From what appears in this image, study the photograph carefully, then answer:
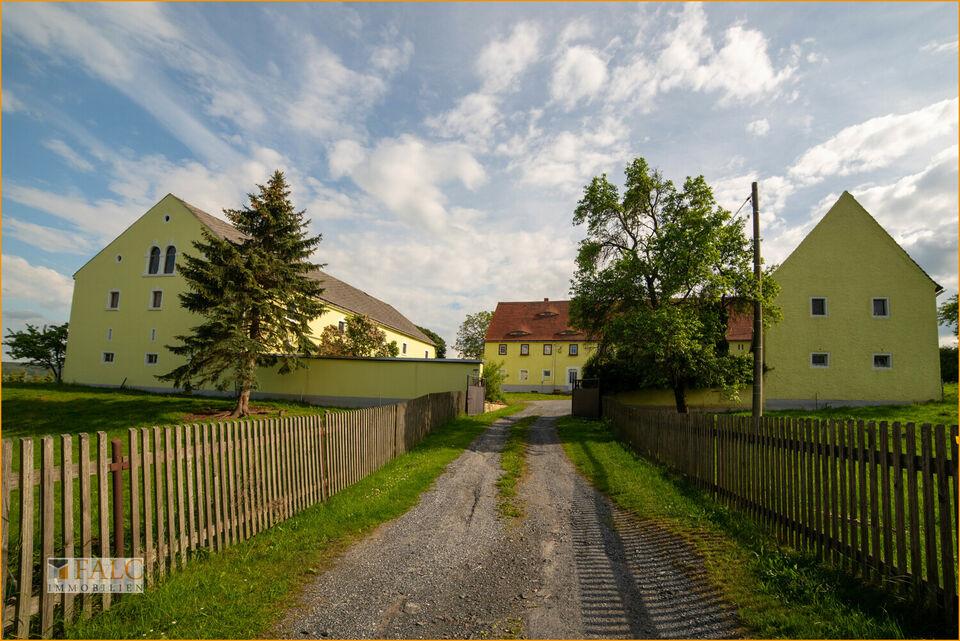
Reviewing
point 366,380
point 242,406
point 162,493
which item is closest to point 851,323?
point 366,380

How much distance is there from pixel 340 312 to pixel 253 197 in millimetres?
14354

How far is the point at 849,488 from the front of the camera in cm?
500

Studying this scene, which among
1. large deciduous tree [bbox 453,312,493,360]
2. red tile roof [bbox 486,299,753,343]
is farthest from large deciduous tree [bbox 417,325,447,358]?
red tile roof [bbox 486,299,753,343]

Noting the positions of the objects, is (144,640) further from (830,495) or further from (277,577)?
(830,495)

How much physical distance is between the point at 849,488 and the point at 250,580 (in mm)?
6353

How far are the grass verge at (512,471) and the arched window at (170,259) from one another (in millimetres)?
23543

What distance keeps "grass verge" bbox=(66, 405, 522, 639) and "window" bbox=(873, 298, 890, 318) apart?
26.0 m

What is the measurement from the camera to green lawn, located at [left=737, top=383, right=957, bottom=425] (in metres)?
18.2

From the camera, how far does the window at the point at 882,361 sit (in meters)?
23.0

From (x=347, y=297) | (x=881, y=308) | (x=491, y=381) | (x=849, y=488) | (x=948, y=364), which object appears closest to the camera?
(x=849, y=488)

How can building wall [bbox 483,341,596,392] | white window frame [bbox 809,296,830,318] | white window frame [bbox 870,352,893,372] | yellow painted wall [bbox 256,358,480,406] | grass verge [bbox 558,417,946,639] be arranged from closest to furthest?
grass verge [bbox 558,417,946,639], white window frame [bbox 870,352,893,372], white window frame [bbox 809,296,830,318], yellow painted wall [bbox 256,358,480,406], building wall [bbox 483,341,596,392]

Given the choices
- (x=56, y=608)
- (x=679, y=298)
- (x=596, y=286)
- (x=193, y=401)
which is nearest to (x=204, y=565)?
(x=56, y=608)

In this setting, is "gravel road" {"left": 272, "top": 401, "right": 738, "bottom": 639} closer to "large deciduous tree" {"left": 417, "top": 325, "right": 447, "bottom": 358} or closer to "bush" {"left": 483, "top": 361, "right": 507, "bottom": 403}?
"bush" {"left": 483, "top": 361, "right": 507, "bottom": 403}

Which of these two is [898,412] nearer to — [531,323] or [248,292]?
[248,292]
